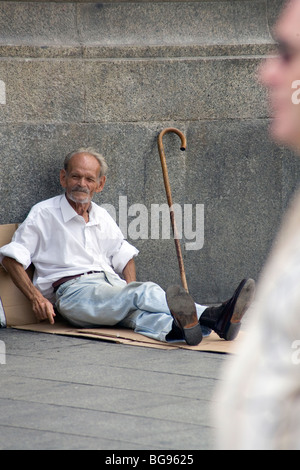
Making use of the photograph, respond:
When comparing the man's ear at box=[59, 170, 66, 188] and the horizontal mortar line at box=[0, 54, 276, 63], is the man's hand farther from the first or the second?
the horizontal mortar line at box=[0, 54, 276, 63]

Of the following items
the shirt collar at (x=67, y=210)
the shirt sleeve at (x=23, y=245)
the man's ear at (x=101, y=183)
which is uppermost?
the man's ear at (x=101, y=183)

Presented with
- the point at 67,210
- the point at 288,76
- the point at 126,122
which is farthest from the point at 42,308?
the point at 288,76

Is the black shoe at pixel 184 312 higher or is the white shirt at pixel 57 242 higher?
the white shirt at pixel 57 242

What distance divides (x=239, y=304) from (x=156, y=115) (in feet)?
6.80

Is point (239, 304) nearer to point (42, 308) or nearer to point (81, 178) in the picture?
point (42, 308)

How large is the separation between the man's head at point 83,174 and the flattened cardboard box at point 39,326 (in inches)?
19.3

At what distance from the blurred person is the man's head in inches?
202

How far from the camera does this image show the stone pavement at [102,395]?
336 centimetres

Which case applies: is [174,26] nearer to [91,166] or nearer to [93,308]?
[91,166]

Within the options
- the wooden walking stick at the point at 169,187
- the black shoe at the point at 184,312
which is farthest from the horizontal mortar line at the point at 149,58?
the black shoe at the point at 184,312

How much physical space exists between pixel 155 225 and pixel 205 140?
2.64ft
